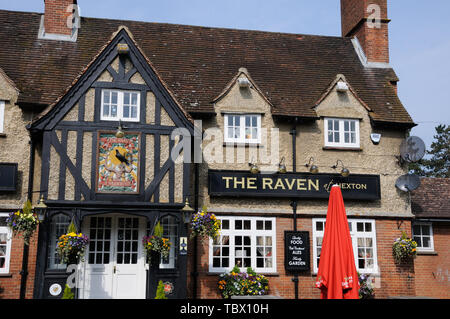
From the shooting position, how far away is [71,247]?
43.9ft

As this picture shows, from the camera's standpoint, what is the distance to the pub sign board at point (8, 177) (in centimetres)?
1462

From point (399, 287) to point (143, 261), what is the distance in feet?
26.2

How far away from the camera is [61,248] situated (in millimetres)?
13398

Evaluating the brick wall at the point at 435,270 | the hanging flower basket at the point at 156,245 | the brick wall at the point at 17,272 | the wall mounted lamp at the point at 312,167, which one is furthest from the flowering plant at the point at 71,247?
the brick wall at the point at 435,270

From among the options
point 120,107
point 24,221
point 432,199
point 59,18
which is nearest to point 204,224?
point 120,107

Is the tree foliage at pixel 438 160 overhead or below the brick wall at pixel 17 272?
overhead

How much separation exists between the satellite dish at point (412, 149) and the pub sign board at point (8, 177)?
11975 mm

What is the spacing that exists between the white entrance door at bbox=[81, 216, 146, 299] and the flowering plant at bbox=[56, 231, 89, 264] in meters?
1.13

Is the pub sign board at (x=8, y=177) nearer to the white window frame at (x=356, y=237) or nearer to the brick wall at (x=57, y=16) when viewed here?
the brick wall at (x=57, y=16)

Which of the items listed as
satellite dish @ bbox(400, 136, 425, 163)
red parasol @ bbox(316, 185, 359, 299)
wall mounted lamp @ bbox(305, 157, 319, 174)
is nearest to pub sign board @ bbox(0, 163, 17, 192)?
wall mounted lamp @ bbox(305, 157, 319, 174)

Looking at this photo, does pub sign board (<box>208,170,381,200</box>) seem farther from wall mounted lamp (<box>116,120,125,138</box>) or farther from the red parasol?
the red parasol

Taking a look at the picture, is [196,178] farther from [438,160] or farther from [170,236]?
[438,160]
